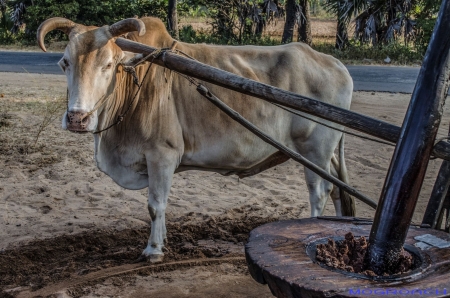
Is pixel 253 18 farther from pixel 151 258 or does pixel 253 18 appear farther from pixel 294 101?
pixel 294 101

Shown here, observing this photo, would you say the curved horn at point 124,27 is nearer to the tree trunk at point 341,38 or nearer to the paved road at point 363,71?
the paved road at point 363,71

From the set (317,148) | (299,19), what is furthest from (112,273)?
(299,19)

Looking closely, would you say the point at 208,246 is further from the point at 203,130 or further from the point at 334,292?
the point at 334,292

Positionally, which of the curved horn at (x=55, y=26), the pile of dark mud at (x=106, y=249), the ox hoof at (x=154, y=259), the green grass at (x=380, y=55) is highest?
the curved horn at (x=55, y=26)

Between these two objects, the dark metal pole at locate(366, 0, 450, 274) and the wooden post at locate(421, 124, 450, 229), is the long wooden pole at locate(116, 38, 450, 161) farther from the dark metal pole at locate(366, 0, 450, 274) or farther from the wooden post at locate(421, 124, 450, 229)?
the wooden post at locate(421, 124, 450, 229)

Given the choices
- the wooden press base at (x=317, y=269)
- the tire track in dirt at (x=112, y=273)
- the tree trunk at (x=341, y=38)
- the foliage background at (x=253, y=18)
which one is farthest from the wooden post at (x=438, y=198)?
the tree trunk at (x=341, y=38)

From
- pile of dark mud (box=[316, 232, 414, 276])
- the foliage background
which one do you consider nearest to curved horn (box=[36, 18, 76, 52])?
pile of dark mud (box=[316, 232, 414, 276])

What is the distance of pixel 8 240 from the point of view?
5.46 meters

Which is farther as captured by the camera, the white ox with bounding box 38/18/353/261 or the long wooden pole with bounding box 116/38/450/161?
the white ox with bounding box 38/18/353/261

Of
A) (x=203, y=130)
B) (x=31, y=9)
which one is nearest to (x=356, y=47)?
(x=31, y=9)

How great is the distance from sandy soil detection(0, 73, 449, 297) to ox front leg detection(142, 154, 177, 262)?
14 cm

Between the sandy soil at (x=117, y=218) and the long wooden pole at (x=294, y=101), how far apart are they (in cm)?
169

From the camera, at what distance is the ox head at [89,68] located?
4305 millimetres

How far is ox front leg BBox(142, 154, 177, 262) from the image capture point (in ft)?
16.0
